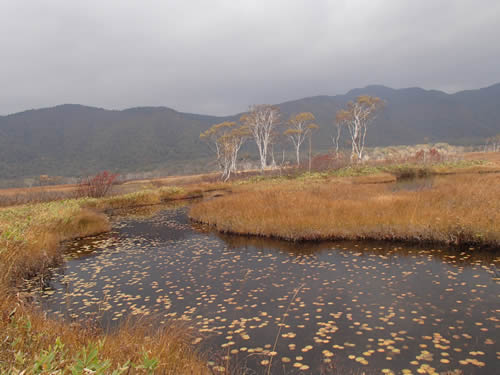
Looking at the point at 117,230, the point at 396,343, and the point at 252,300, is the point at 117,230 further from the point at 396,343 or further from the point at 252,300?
the point at 396,343

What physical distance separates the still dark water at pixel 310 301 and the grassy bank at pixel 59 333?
2.43ft

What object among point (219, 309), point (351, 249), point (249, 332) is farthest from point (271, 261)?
point (249, 332)

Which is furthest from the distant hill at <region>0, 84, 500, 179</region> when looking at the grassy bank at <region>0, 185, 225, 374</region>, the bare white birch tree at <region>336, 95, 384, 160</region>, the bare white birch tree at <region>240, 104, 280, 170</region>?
the grassy bank at <region>0, 185, 225, 374</region>

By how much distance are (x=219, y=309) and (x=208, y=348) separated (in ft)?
4.94

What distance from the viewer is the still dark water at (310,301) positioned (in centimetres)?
484

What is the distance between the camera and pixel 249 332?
224 inches

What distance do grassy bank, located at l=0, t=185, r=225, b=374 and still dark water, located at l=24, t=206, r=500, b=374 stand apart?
742mm

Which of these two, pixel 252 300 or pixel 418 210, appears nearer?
pixel 252 300

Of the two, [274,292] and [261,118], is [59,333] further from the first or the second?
[261,118]

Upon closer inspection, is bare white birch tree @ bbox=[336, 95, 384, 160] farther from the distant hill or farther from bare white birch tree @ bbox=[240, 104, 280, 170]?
the distant hill

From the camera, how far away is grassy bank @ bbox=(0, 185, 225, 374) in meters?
2.47

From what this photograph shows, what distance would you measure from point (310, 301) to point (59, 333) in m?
4.65

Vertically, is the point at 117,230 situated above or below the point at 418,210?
below

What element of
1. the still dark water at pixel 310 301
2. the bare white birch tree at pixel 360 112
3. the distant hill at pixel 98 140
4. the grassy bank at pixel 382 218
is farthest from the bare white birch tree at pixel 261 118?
the still dark water at pixel 310 301
